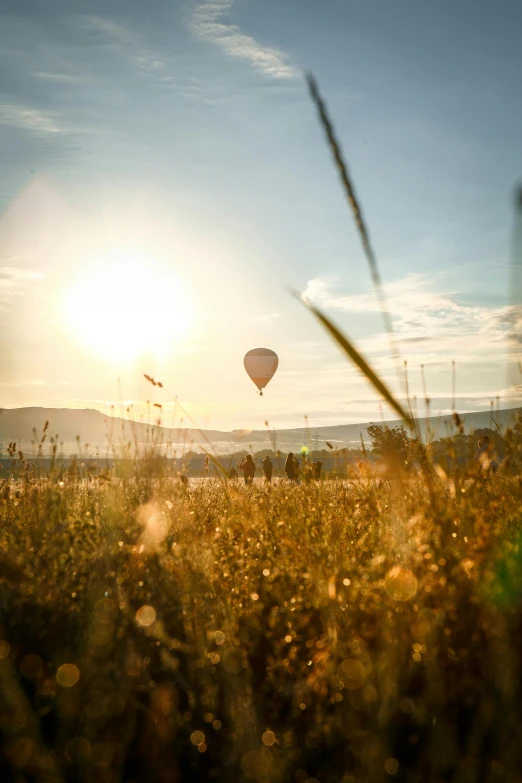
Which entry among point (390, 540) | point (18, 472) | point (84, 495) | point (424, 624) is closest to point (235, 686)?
point (424, 624)

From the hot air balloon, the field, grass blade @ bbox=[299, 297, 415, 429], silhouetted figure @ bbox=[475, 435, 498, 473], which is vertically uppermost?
the hot air balloon

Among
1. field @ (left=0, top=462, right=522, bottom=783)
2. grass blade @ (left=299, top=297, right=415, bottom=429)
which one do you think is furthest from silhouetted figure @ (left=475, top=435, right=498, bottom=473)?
grass blade @ (left=299, top=297, right=415, bottom=429)

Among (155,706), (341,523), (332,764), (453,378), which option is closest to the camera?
(332,764)

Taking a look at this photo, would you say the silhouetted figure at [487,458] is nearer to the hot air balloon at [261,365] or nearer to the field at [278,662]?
the field at [278,662]

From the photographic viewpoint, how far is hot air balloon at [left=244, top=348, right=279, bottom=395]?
3694 cm

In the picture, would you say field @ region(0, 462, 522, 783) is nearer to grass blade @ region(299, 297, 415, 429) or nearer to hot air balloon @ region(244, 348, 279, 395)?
grass blade @ region(299, 297, 415, 429)

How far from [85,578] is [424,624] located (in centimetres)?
208

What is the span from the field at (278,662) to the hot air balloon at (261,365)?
109ft

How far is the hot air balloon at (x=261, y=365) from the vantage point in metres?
36.9

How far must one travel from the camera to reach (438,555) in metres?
2.44

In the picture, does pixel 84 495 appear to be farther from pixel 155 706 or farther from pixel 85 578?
pixel 155 706

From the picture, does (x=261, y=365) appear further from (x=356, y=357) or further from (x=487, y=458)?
(x=356, y=357)

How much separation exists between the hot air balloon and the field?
109ft

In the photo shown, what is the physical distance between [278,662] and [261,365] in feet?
113
